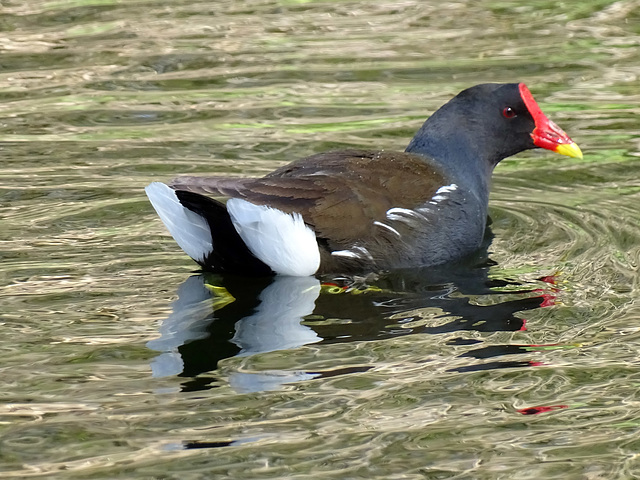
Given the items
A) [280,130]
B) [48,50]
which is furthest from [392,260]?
[48,50]

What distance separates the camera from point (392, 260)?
17.3 ft

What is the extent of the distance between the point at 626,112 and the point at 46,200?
13.0 feet

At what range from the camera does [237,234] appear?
4.95 meters

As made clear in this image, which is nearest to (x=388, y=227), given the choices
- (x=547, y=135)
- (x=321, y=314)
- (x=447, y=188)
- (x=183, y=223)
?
(x=447, y=188)

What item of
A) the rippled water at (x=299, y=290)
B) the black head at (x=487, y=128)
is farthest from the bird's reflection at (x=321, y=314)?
the black head at (x=487, y=128)

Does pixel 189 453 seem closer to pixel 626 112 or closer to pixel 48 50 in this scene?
pixel 626 112

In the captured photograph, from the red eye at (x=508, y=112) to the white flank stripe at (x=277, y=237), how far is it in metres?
1.58

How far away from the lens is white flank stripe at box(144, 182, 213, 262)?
15.8 ft

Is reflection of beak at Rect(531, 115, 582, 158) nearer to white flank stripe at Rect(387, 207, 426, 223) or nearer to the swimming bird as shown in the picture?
the swimming bird

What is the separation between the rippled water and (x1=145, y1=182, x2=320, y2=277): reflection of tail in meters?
0.14

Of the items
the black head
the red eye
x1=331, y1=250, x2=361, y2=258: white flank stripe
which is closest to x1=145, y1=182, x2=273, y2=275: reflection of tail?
x1=331, y1=250, x2=361, y2=258: white flank stripe

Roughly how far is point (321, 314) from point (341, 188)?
648mm

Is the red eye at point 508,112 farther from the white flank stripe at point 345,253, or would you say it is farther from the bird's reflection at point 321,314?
the white flank stripe at point 345,253

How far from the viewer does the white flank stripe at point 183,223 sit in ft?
15.8
